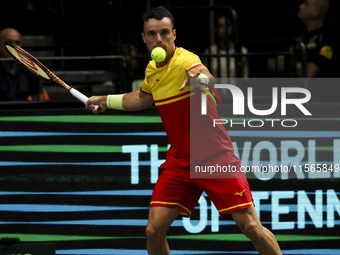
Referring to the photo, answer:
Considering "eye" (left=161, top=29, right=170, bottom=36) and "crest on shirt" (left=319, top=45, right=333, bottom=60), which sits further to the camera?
"crest on shirt" (left=319, top=45, right=333, bottom=60)

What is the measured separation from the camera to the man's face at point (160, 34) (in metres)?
4.35

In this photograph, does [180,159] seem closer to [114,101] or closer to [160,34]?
[114,101]

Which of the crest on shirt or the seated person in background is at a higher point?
the crest on shirt

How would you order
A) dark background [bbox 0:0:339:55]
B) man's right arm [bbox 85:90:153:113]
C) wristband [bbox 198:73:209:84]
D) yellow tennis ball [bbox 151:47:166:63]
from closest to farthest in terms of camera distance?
wristband [bbox 198:73:209:84] → yellow tennis ball [bbox 151:47:166:63] → man's right arm [bbox 85:90:153:113] → dark background [bbox 0:0:339:55]

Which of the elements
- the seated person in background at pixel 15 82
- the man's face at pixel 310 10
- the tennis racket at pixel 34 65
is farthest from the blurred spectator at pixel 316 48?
the seated person in background at pixel 15 82

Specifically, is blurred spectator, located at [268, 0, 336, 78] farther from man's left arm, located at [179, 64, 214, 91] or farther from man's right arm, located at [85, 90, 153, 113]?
man's left arm, located at [179, 64, 214, 91]

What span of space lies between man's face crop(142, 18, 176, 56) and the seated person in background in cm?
212

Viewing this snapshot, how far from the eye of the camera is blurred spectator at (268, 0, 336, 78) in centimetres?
650

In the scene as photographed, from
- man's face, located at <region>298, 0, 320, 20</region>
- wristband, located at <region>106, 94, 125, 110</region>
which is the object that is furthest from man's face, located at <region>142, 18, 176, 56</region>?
man's face, located at <region>298, 0, 320, 20</region>

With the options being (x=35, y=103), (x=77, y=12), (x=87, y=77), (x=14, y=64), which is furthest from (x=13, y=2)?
(x=35, y=103)

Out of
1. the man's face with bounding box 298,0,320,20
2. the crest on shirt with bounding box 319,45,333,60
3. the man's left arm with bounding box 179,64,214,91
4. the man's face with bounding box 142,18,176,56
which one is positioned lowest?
the man's left arm with bounding box 179,64,214,91

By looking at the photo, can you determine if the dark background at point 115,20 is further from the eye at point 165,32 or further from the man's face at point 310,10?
the eye at point 165,32

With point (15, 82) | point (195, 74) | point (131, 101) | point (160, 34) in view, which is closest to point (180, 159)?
point (131, 101)

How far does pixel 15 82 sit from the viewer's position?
240 inches
